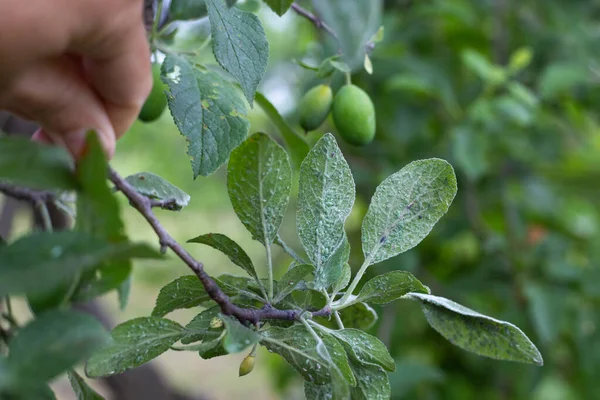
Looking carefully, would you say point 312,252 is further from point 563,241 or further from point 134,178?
point 563,241

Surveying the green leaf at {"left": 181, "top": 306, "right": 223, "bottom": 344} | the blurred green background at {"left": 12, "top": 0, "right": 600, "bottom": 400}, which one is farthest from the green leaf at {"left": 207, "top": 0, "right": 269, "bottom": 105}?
the blurred green background at {"left": 12, "top": 0, "right": 600, "bottom": 400}

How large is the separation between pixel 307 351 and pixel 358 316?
0.38ft

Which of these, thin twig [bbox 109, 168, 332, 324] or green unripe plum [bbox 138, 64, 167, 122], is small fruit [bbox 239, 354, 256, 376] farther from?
green unripe plum [bbox 138, 64, 167, 122]

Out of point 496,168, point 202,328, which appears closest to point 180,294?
point 202,328

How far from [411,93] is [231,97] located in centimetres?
91

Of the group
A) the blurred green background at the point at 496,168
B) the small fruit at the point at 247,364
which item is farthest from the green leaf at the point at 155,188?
the blurred green background at the point at 496,168

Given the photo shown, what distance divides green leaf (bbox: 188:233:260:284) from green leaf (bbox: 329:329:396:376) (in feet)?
0.22

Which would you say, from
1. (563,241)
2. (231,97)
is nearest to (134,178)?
(231,97)

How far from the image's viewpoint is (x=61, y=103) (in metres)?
0.39

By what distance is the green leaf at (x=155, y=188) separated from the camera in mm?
518

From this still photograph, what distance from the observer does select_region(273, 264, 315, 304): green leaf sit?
0.42 m

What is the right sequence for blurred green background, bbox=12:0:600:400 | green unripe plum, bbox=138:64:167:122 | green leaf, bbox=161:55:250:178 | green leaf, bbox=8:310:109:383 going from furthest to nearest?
blurred green background, bbox=12:0:600:400
green unripe plum, bbox=138:64:167:122
green leaf, bbox=161:55:250:178
green leaf, bbox=8:310:109:383

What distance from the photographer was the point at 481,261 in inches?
55.1

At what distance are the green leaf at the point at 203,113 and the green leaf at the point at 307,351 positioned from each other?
0.14 m
